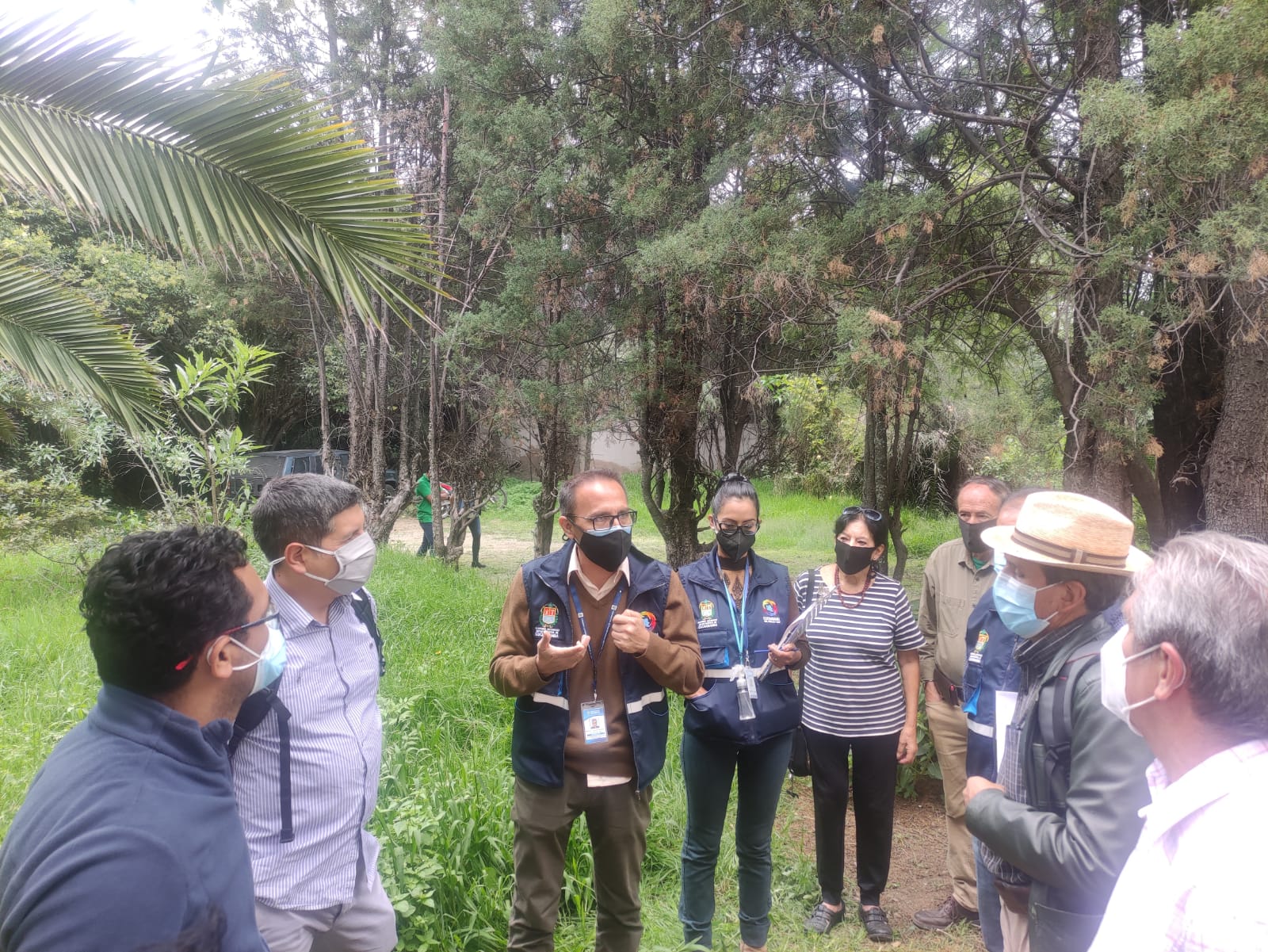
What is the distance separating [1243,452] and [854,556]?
12.2 ft

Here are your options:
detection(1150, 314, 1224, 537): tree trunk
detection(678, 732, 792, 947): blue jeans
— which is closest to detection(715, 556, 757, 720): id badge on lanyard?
detection(678, 732, 792, 947): blue jeans

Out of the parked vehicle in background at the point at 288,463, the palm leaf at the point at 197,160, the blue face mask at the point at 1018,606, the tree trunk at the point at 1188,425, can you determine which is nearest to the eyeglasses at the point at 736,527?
the blue face mask at the point at 1018,606

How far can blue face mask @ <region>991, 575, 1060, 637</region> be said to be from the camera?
2057mm

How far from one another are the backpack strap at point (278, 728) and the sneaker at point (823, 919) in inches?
92.7

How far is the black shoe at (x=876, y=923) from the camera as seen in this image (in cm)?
332

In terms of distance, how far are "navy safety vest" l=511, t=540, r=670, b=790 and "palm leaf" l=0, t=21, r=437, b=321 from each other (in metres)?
1.23

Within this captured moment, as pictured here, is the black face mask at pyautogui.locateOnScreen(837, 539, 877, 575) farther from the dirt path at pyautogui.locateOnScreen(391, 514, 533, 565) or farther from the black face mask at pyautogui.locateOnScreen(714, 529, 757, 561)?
the dirt path at pyautogui.locateOnScreen(391, 514, 533, 565)

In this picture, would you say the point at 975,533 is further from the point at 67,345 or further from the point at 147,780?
the point at 67,345

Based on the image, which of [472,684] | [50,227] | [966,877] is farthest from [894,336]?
[50,227]

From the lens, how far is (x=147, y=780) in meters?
1.24

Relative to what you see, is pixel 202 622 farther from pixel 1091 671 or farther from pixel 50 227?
pixel 50 227

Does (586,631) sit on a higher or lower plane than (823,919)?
higher

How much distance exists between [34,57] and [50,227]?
48.9ft

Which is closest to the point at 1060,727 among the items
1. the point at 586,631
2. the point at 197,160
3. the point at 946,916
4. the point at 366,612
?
the point at 586,631
